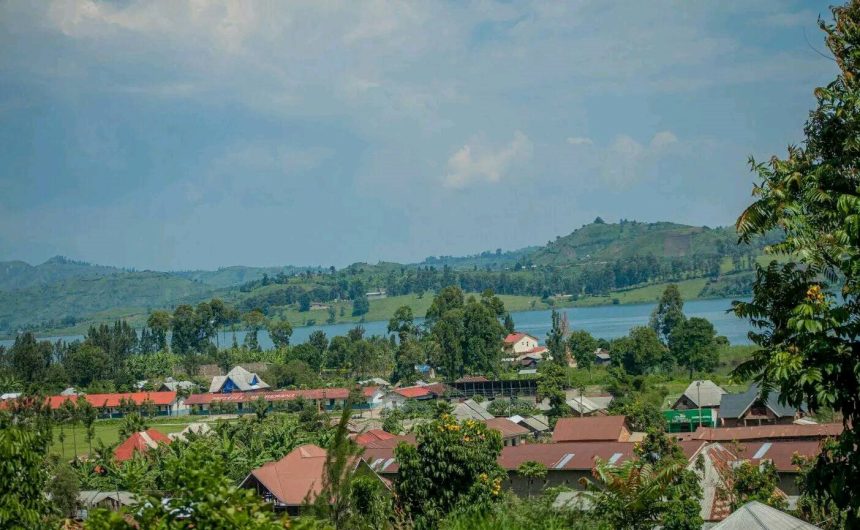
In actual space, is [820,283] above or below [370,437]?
above

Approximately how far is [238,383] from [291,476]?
149ft

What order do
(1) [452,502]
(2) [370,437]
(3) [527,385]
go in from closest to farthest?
(1) [452,502]
(2) [370,437]
(3) [527,385]

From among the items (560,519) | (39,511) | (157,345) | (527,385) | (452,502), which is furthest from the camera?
(157,345)

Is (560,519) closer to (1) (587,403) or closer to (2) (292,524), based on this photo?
(2) (292,524)

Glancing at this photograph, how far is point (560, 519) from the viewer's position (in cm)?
679

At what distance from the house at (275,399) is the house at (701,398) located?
65.1 ft

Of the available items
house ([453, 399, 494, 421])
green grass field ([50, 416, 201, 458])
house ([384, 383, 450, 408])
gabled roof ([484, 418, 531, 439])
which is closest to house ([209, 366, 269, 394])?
Result: green grass field ([50, 416, 201, 458])

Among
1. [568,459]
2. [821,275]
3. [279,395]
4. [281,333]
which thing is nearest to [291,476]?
[568,459]

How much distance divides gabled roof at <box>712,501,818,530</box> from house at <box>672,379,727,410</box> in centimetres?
3153

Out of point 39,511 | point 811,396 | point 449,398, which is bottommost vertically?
point 449,398

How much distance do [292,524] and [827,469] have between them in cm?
393

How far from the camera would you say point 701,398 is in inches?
1775

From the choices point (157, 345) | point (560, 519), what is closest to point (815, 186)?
point (560, 519)

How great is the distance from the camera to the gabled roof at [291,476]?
963 inches
